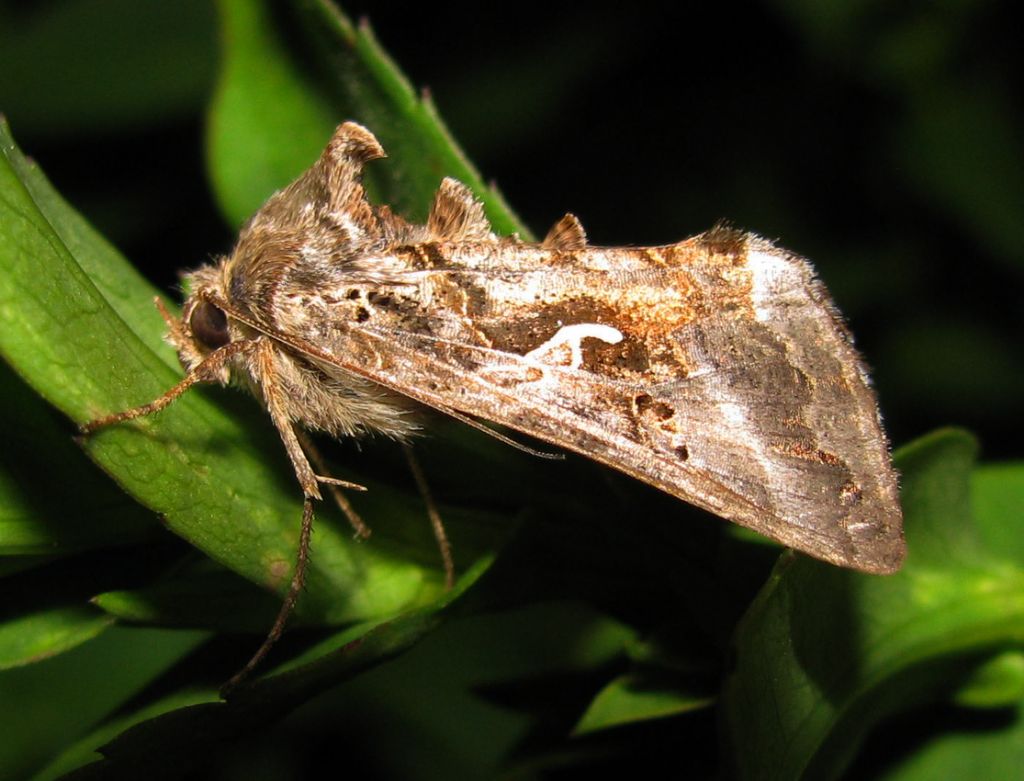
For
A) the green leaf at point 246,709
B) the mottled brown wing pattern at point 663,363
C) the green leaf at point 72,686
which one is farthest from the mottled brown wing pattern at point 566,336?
the green leaf at point 72,686

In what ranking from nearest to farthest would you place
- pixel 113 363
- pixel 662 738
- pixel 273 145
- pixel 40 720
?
pixel 113 363 < pixel 662 738 < pixel 273 145 < pixel 40 720

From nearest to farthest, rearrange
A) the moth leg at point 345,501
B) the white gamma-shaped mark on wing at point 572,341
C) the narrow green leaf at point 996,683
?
the moth leg at point 345,501 → the narrow green leaf at point 996,683 → the white gamma-shaped mark on wing at point 572,341

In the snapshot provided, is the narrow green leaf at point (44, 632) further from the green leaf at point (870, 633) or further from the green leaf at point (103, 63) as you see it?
the green leaf at point (103, 63)

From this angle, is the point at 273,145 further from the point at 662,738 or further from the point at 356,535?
the point at 662,738

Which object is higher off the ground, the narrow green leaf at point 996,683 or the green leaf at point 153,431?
the narrow green leaf at point 996,683

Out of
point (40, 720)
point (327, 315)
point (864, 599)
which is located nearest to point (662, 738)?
point (864, 599)
